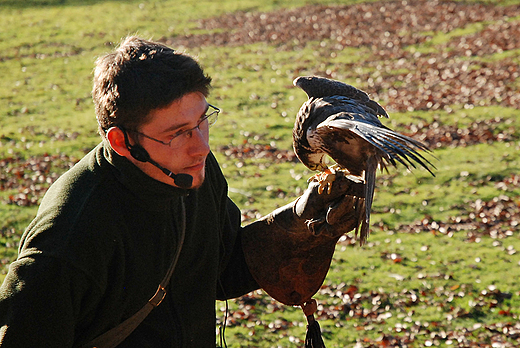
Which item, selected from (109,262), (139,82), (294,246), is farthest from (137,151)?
(294,246)

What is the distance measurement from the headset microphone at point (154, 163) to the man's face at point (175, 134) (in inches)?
0.6

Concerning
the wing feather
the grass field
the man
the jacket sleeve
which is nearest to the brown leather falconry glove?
the wing feather

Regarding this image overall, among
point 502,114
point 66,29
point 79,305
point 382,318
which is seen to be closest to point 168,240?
point 79,305

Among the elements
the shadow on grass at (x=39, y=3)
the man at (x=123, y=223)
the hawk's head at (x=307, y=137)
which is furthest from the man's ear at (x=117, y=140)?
the shadow on grass at (x=39, y=3)

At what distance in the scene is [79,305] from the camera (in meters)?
1.91

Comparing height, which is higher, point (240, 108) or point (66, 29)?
point (66, 29)

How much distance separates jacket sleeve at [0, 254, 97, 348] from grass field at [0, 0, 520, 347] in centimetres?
199

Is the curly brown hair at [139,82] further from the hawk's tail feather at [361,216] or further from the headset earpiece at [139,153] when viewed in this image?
the hawk's tail feather at [361,216]

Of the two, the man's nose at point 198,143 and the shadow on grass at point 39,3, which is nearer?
the man's nose at point 198,143

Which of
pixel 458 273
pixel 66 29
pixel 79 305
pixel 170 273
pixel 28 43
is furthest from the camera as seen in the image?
pixel 66 29

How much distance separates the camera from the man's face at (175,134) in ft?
6.53

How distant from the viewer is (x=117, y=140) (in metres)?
1.98

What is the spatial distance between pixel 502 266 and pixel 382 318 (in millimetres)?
1423

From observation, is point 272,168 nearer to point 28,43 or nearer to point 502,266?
point 502,266
